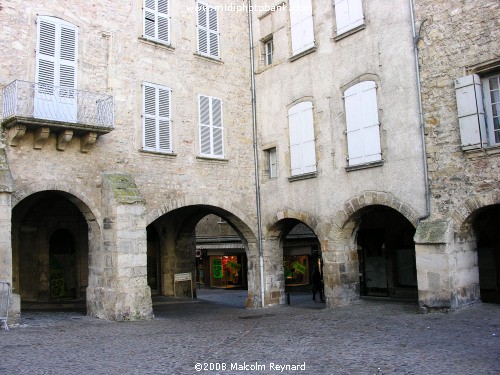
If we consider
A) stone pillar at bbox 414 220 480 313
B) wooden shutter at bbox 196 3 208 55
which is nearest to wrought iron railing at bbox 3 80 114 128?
wooden shutter at bbox 196 3 208 55

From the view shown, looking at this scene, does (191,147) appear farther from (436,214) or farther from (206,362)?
(206,362)

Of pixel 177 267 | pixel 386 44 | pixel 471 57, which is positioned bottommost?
pixel 177 267

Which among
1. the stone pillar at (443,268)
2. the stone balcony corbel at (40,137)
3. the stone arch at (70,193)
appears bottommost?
the stone pillar at (443,268)

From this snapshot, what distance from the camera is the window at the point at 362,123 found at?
496 inches

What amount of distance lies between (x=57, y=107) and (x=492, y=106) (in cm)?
932

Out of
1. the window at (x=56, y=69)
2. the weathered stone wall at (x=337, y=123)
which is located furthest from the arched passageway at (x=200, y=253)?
the window at (x=56, y=69)

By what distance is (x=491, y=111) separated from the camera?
10.8 meters

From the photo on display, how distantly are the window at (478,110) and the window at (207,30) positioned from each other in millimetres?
7265

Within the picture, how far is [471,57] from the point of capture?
35.6 feet

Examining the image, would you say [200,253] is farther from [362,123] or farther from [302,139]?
[362,123]

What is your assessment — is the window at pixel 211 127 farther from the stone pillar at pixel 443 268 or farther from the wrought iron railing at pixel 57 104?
the stone pillar at pixel 443 268

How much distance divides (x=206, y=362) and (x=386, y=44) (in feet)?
28.6

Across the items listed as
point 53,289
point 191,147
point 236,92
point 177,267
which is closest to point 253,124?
point 236,92

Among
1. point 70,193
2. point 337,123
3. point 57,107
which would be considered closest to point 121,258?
point 70,193
